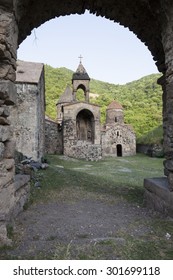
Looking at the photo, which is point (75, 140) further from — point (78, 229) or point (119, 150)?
point (78, 229)

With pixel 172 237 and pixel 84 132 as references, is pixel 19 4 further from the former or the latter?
pixel 84 132

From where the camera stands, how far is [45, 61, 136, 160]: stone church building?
25.9 m

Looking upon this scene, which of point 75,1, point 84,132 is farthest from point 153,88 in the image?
point 75,1

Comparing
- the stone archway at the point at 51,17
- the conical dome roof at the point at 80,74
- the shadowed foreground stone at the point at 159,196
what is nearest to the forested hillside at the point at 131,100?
the conical dome roof at the point at 80,74

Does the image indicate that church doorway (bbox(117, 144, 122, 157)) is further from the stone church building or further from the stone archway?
the stone archway

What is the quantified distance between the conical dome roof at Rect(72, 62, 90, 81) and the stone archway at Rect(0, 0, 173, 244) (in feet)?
74.6

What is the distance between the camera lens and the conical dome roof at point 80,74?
93.2ft

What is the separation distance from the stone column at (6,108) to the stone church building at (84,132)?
21655 mm

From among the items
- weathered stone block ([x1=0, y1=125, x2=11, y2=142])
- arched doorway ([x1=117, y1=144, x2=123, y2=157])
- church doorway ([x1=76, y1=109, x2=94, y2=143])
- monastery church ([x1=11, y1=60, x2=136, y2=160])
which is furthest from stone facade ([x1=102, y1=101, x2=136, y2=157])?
weathered stone block ([x1=0, y1=125, x2=11, y2=142])

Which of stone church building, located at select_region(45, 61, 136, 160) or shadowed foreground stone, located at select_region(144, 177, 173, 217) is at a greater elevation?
stone church building, located at select_region(45, 61, 136, 160)

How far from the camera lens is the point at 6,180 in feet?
11.6

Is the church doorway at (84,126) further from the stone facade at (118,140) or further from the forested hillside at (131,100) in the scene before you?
the forested hillside at (131,100)

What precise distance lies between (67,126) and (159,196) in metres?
22.0

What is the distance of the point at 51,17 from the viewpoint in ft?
18.8
